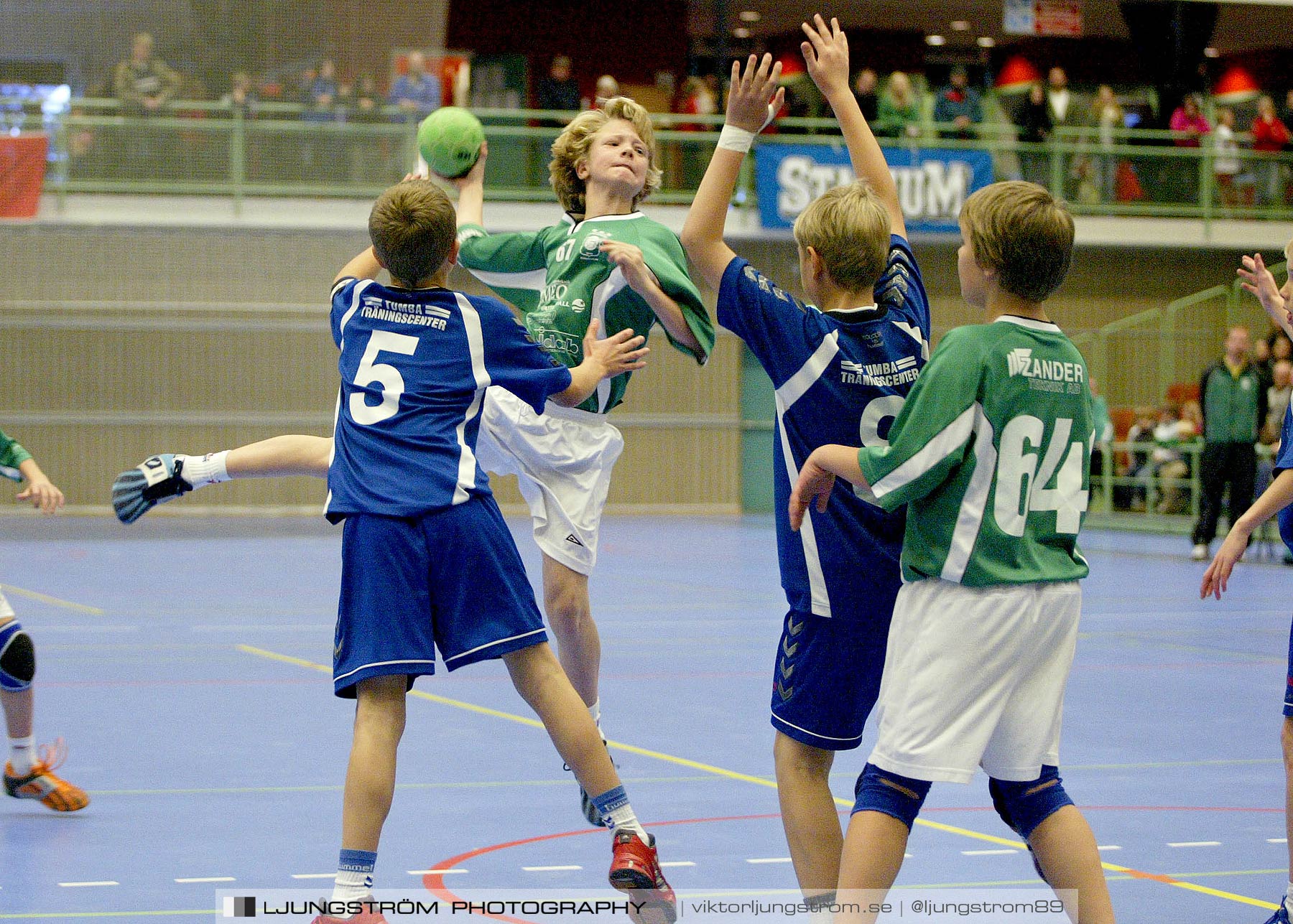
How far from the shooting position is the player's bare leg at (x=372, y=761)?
348 cm

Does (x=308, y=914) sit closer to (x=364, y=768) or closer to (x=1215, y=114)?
(x=364, y=768)

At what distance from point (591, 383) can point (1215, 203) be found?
2065 centimetres

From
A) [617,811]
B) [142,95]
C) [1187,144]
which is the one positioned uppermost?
[1187,144]

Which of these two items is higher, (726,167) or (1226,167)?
(1226,167)

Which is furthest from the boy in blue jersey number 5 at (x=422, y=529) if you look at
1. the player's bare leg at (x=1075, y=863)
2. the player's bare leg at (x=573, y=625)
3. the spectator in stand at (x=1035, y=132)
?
the spectator in stand at (x=1035, y=132)

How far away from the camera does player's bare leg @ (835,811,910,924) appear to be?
3.10 m

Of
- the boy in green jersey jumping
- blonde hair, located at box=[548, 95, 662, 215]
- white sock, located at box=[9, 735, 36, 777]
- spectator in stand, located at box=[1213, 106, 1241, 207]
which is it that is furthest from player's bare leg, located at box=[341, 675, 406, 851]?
spectator in stand, located at box=[1213, 106, 1241, 207]

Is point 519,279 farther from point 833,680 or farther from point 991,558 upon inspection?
point 991,558

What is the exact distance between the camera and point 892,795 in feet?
10.4

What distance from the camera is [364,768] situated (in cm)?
351

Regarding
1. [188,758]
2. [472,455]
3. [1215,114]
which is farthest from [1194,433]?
[472,455]

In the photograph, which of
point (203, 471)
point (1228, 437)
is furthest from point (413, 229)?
point (1228, 437)

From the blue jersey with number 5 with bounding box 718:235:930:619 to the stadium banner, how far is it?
1742cm

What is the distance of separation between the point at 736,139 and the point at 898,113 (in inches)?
739
